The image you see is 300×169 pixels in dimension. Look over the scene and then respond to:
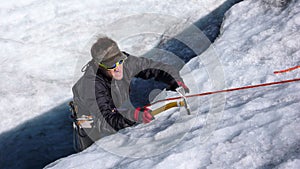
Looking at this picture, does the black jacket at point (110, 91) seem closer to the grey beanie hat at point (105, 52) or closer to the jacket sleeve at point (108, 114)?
the jacket sleeve at point (108, 114)

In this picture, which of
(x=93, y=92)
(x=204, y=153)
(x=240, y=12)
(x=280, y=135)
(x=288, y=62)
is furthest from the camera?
(x=240, y=12)

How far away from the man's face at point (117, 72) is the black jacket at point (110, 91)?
4 cm

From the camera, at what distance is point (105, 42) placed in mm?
2824

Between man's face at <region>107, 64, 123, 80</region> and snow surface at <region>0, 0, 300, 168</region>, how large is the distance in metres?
0.55

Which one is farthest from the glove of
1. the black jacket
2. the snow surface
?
the snow surface

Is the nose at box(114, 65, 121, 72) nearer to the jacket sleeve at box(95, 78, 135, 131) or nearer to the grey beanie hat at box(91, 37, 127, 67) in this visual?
the grey beanie hat at box(91, 37, 127, 67)

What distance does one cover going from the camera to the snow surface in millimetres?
2217

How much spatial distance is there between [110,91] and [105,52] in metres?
0.47

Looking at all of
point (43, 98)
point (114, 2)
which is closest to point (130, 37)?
point (114, 2)

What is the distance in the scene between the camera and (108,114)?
2.75 meters

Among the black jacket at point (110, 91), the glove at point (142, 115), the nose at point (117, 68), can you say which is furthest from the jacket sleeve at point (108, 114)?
the nose at point (117, 68)

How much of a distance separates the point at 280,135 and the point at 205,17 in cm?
365

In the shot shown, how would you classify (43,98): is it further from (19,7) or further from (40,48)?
(19,7)

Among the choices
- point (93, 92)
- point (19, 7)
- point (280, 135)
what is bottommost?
point (280, 135)
